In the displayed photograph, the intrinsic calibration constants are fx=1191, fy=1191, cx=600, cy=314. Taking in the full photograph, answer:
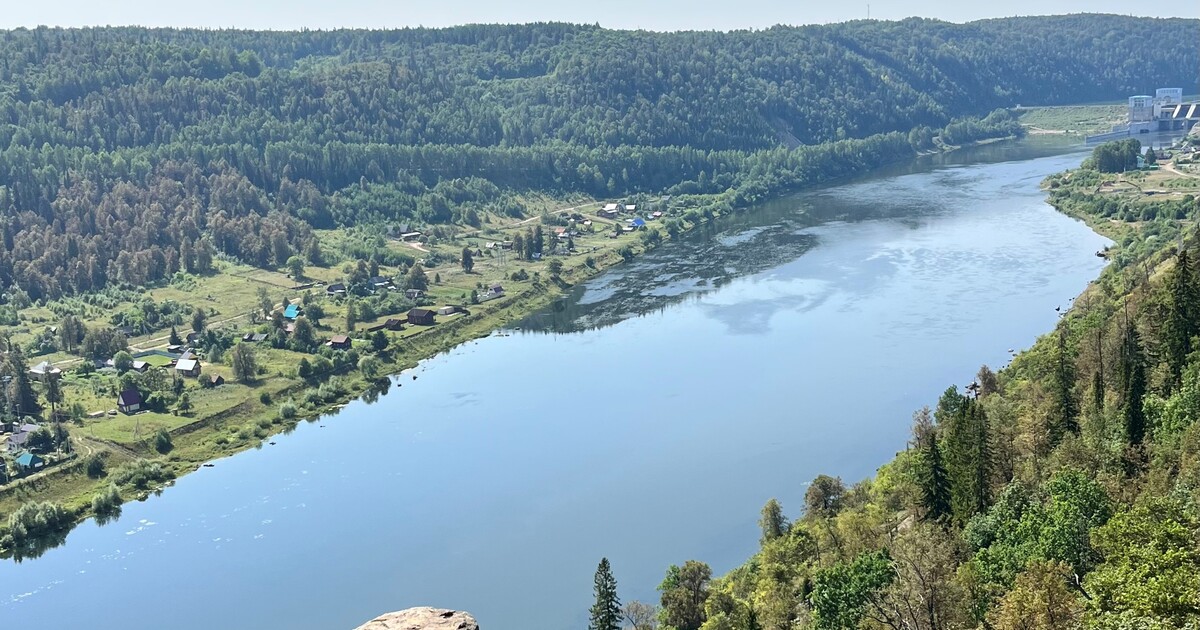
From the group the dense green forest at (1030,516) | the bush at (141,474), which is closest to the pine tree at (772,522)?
the dense green forest at (1030,516)

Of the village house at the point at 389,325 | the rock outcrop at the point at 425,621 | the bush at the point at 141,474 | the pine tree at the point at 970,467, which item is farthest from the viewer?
the village house at the point at 389,325

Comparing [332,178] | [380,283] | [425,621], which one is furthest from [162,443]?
[332,178]

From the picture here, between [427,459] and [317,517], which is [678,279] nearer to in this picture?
[427,459]

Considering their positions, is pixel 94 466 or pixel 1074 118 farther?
pixel 1074 118

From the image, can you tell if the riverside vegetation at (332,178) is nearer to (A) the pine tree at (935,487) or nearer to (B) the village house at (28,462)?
(B) the village house at (28,462)

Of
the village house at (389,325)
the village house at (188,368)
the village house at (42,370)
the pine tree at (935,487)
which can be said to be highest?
the pine tree at (935,487)

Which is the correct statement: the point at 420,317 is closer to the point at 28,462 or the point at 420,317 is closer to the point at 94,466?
the point at 94,466
